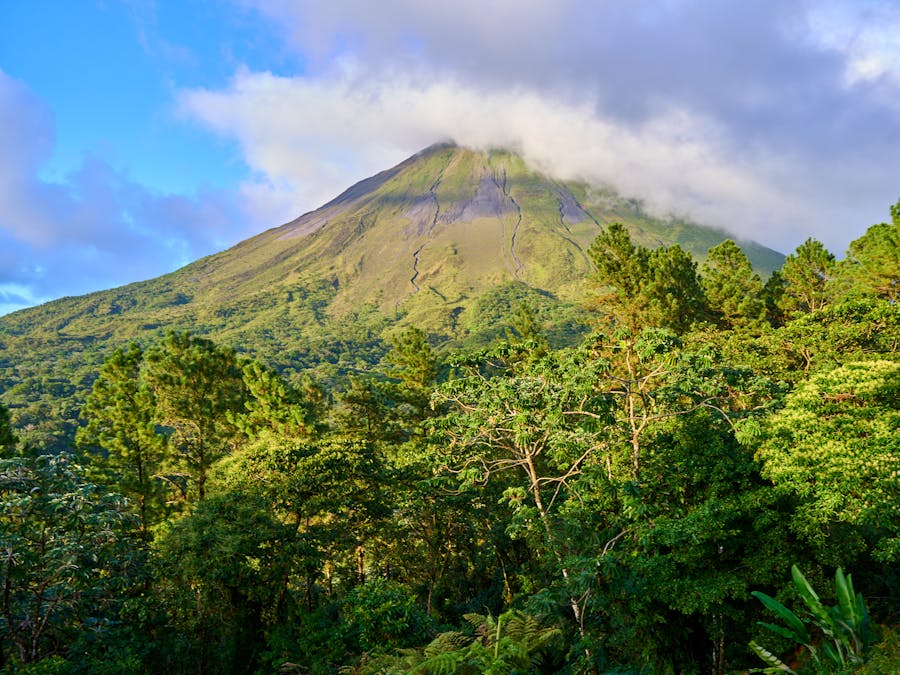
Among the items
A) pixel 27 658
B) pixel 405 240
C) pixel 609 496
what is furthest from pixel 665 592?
pixel 405 240

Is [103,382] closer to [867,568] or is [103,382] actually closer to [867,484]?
[867,484]

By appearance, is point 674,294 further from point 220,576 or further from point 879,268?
point 220,576

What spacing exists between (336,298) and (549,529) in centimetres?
16256

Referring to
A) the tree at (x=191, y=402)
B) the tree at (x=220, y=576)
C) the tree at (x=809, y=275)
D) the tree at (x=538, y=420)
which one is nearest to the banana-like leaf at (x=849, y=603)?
the tree at (x=538, y=420)

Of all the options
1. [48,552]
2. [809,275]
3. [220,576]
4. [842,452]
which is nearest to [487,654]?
[842,452]

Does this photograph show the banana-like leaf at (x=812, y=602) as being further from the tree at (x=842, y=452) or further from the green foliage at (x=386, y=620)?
the green foliage at (x=386, y=620)

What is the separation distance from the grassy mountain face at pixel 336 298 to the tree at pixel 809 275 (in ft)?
228

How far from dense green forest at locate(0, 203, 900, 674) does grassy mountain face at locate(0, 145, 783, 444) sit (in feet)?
257

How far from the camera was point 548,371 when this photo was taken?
12.2 metres

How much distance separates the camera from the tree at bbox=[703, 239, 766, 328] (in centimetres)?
2453

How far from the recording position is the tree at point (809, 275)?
25203 millimetres

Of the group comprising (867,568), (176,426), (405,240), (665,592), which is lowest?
(867,568)

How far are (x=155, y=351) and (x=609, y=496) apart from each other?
1894 cm

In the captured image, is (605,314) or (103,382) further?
(605,314)
